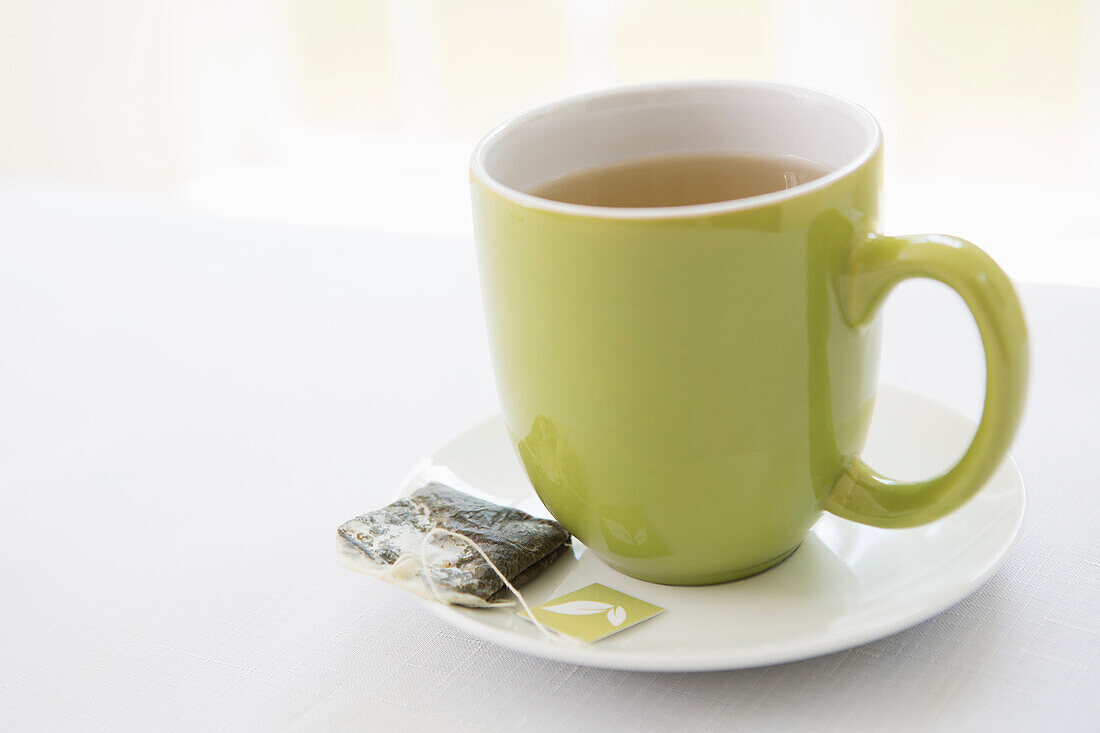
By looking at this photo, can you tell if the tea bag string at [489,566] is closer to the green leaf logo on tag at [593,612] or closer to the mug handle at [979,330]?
A: the green leaf logo on tag at [593,612]

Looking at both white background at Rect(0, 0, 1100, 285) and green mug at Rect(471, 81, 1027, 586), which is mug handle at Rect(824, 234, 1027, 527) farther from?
white background at Rect(0, 0, 1100, 285)

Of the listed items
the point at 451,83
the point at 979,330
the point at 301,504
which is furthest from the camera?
the point at 451,83

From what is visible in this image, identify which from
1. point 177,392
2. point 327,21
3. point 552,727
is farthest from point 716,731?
point 327,21

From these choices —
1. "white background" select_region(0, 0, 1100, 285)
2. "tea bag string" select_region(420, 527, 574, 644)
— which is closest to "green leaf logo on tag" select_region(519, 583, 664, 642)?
"tea bag string" select_region(420, 527, 574, 644)

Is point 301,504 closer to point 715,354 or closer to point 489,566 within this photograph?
point 489,566

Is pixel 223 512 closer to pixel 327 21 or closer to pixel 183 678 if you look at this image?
pixel 183 678

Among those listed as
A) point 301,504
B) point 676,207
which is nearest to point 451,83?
point 301,504
